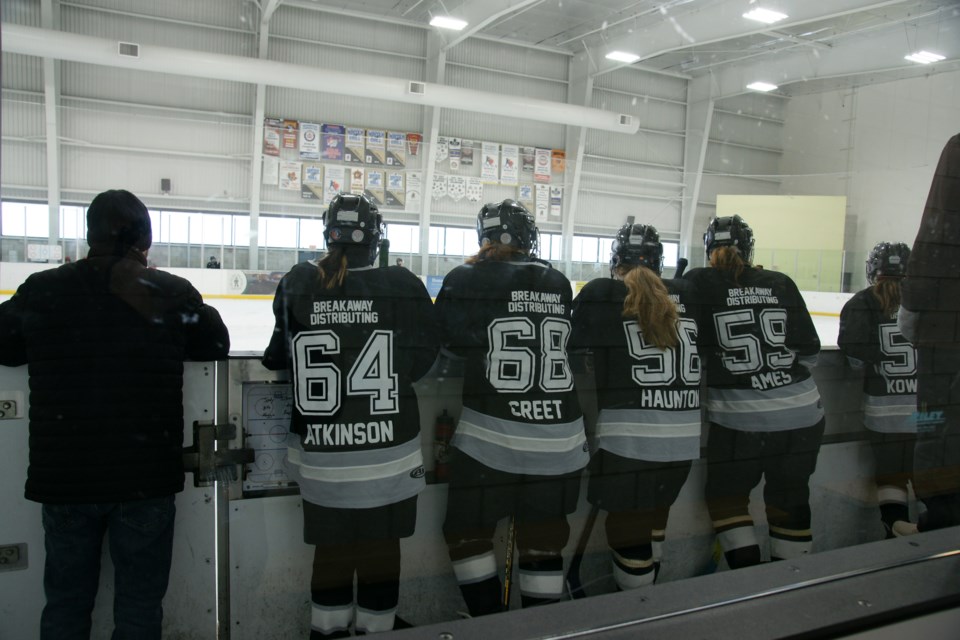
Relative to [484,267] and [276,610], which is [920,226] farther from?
[276,610]

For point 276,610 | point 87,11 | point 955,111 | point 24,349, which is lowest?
point 276,610

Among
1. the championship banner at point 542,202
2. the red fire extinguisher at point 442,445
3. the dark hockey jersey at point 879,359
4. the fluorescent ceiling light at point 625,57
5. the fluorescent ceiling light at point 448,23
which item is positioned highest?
the fluorescent ceiling light at point 625,57

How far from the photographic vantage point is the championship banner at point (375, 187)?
1.09 m

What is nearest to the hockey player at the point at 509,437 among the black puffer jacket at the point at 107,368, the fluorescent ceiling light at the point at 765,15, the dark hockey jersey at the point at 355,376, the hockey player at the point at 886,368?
the dark hockey jersey at the point at 355,376

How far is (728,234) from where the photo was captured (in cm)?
153

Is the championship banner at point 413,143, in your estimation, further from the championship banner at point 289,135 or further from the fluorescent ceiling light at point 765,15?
the fluorescent ceiling light at point 765,15

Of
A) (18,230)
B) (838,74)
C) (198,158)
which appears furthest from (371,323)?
(838,74)

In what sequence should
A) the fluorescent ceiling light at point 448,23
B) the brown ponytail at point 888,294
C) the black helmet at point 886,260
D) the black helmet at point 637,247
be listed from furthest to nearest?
the brown ponytail at point 888,294 → the black helmet at point 886,260 → the black helmet at point 637,247 → the fluorescent ceiling light at point 448,23


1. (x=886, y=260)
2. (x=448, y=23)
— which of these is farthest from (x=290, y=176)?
(x=886, y=260)

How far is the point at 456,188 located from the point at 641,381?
0.82 metres

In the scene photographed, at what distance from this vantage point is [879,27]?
1632 mm

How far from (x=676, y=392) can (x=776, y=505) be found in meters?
0.49

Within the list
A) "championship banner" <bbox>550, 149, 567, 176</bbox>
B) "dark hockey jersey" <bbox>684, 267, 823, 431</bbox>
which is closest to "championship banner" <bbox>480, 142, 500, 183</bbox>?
"championship banner" <bbox>550, 149, 567, 176</bbox>

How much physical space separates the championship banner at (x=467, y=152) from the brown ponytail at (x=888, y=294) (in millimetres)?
1383
